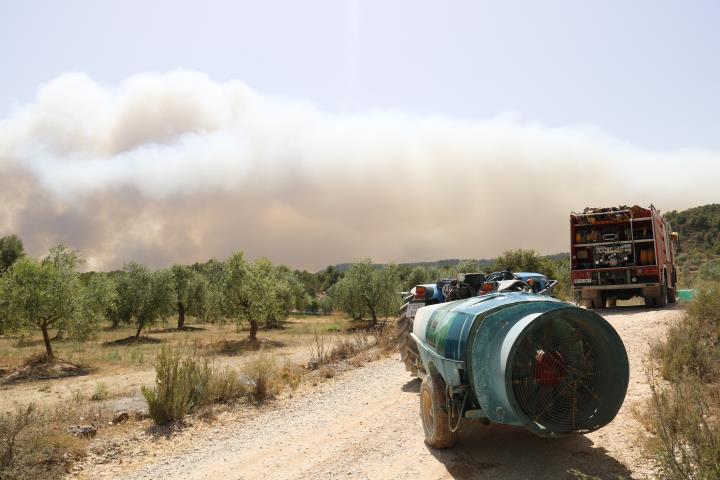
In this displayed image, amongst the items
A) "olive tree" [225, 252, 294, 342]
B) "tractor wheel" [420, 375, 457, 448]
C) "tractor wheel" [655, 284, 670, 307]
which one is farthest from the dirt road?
"olive tree" [225, 252, 294, 342]

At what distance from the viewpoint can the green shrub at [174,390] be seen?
9266 millimetres

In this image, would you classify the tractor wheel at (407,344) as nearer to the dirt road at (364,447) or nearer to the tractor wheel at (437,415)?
the dirt road at (364,447)

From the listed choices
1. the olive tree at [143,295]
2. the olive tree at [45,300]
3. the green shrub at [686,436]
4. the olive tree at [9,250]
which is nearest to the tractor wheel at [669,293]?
the green shrub at [686,436]

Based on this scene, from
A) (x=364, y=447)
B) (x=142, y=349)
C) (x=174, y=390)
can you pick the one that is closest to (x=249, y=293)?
(x=142, y=349)

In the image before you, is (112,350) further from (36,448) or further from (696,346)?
(696,346)

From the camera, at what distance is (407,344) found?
9.92 metres

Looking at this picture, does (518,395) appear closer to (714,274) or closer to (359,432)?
(359,432)

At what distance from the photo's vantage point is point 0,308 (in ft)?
85.7

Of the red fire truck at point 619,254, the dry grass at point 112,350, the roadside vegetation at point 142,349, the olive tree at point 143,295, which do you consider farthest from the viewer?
the olive tree at point 143,295

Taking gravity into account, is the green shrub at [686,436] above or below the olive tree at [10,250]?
below

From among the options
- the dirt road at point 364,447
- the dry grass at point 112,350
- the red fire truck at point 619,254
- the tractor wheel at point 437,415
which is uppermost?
the red fire truck at point 619,254

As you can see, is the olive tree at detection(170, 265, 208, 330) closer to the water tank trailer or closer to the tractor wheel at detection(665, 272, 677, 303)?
the tractor wheel at detection(665, 272, 677, 303)

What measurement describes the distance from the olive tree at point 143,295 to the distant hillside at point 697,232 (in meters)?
46.3

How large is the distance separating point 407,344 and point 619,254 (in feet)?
36.8
